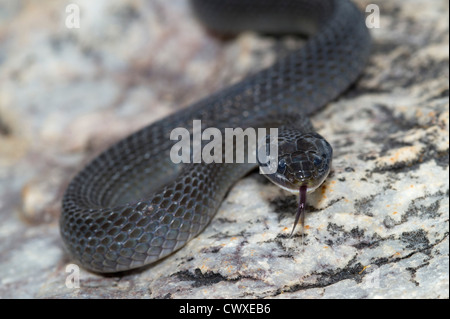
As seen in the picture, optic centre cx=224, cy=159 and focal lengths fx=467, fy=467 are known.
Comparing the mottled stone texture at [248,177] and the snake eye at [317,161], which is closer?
the mottled stone texture at [248,177]

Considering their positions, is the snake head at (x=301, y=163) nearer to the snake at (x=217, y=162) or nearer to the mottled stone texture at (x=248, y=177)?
the snake at (x=217, y=162)

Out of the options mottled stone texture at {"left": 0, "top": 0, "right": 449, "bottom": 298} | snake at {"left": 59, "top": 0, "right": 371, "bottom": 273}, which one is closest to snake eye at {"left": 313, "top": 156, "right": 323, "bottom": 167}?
snake at {"left": 59, "top": 0, "right": 371, "bottom": 273}

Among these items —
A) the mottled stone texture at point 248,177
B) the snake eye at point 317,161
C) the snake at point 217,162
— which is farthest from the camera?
the snake at point 217,162

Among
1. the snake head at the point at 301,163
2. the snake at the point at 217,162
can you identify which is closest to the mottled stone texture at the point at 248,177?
the snake at the point at 217,162

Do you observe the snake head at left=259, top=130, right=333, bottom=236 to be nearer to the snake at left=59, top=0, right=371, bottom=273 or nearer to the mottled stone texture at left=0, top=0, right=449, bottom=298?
the snake at left=59, top=0, right=371, bottom=273
